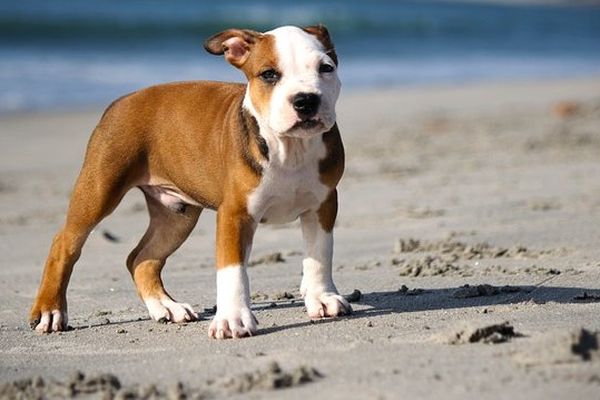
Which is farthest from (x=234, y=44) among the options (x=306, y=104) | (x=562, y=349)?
(x=562, y=349)

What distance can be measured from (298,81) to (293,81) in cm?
2

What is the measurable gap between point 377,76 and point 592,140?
10568 millimetres

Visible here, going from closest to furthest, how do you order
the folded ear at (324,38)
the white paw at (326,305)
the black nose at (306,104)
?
the black nose at (306,104) < the folded ear at (324,38) < the white paw at (326,305)

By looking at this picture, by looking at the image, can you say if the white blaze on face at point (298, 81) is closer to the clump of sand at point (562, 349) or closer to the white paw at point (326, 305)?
the white paw at point (326, 305)

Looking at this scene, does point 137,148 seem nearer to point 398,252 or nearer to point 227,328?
point 227,328

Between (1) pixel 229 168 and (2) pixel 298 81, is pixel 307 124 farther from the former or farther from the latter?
(1) pixel 229 168

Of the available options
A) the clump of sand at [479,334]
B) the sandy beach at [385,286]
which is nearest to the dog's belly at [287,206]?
the sandy beach at [385,286]

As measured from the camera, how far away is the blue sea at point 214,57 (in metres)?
21.2

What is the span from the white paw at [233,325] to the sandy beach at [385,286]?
7 cm

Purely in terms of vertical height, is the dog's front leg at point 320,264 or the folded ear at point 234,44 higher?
the folded ear at point 234,44

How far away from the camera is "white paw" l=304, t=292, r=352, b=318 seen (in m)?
5.69

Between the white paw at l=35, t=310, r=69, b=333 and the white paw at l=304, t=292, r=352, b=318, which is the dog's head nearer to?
the white paw at l=304, t=292, r=352, b=318

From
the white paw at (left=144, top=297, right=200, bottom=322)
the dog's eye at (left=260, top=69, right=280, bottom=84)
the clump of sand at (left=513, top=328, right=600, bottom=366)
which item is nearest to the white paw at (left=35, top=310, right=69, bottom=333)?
the white paw at (left=144, top=297, right=200, bottom=322)

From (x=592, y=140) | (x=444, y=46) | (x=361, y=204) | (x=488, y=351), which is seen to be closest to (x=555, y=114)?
(x=592, y=140)
